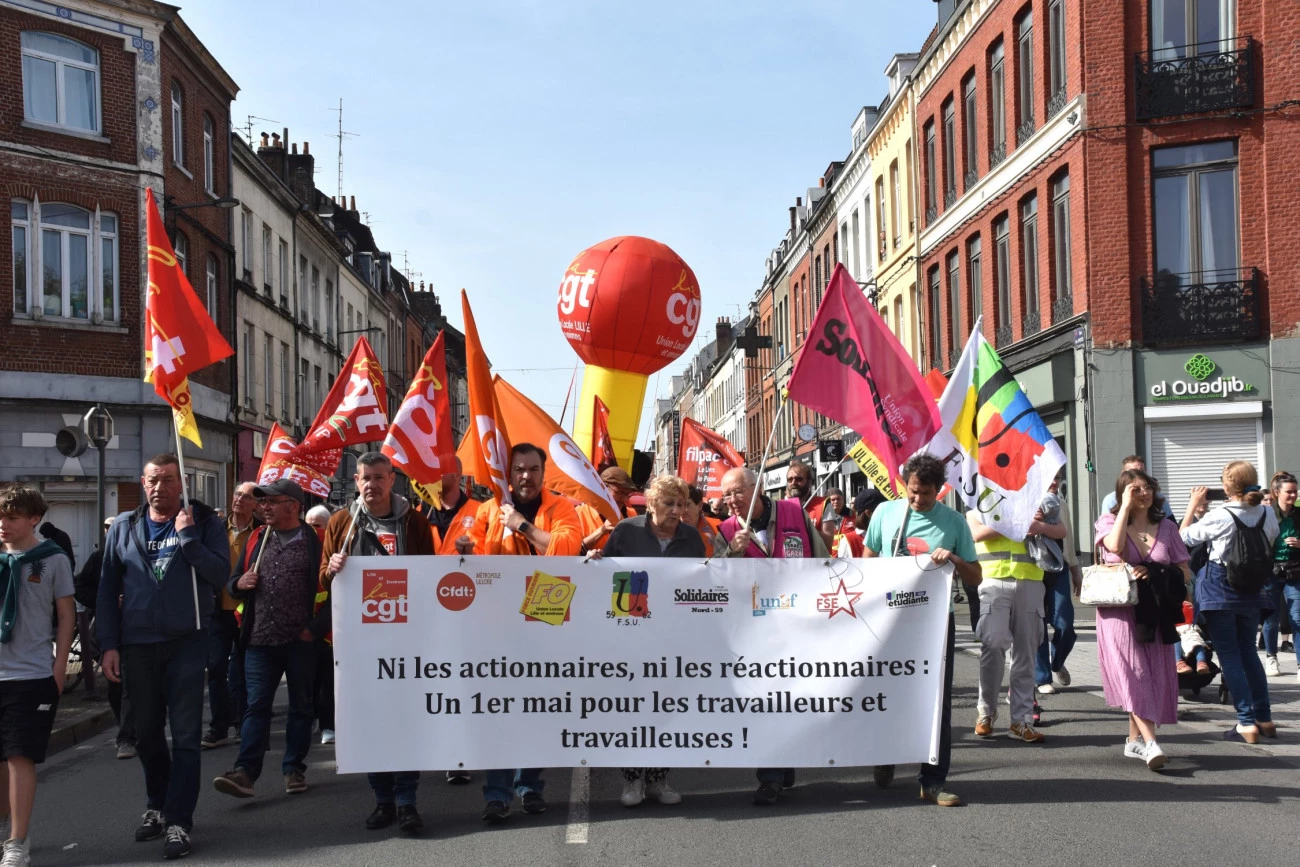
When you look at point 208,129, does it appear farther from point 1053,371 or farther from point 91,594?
point 91,594

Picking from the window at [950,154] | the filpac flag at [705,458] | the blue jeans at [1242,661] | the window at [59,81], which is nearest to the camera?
the blue jeans at [1242,661]

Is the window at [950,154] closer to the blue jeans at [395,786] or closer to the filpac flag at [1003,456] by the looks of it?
the filpac flag at [1003,456]

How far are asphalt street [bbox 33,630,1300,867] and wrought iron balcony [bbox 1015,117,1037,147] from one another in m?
18.1

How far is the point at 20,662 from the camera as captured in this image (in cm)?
598

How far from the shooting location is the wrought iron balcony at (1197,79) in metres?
20.9

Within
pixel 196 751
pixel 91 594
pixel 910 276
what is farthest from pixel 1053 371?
pixel 196 751

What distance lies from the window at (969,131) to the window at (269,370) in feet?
59.3

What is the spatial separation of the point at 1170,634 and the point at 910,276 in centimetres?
2710

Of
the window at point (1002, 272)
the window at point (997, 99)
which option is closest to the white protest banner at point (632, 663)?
the window at point (1002, 272)

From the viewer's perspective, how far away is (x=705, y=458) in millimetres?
14125

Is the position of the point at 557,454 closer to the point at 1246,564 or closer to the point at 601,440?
the point at 1246,564

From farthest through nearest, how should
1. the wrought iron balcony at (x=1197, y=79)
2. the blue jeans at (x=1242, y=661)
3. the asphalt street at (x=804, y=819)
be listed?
the wrought iron balcony at (x=1197, y=79) → the blue jeans at (x=1242, y=661) → the asphalt street at (x=804, y=819)

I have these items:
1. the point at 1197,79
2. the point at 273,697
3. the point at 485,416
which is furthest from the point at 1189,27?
the point at 273,697

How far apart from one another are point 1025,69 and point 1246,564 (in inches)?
731
